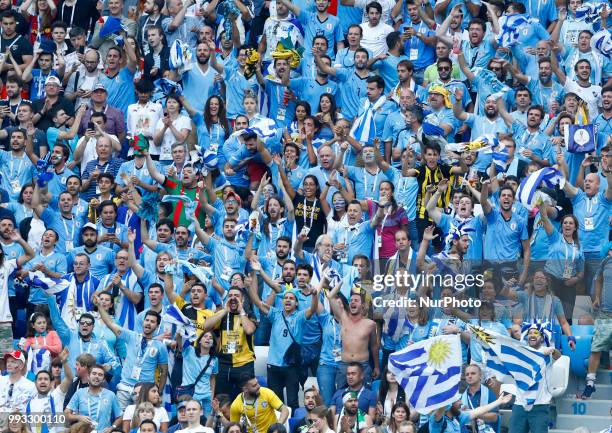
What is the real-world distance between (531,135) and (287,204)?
2.78 meters

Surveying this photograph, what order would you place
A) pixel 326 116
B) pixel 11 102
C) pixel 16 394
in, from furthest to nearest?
pixel 11 102
pixel 326 116
pixel 16 394

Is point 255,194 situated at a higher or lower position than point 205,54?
lower

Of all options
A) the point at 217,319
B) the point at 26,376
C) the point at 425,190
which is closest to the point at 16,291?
the point at 26,376

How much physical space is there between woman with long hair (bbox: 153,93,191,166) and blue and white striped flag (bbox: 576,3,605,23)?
4.64 metres

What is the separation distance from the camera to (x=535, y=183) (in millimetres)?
22844

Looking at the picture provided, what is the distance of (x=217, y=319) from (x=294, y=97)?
4.25 m

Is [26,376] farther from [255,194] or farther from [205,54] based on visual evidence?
[205,54]

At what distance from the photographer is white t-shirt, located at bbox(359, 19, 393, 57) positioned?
2573 centimetres

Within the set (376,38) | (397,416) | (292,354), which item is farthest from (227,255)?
(376,38)

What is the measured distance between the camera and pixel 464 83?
24.9 m

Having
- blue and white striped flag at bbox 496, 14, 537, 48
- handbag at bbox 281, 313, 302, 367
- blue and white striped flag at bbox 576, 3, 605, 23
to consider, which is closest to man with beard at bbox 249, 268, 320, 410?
handbag at bbox 281, 313, 302, 367

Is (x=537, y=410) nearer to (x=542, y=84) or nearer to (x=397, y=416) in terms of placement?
(x=397, y=416)

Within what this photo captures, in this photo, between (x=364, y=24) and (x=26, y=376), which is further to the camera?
(x=364, y=24)

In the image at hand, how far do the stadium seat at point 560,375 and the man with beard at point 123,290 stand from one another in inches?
177
